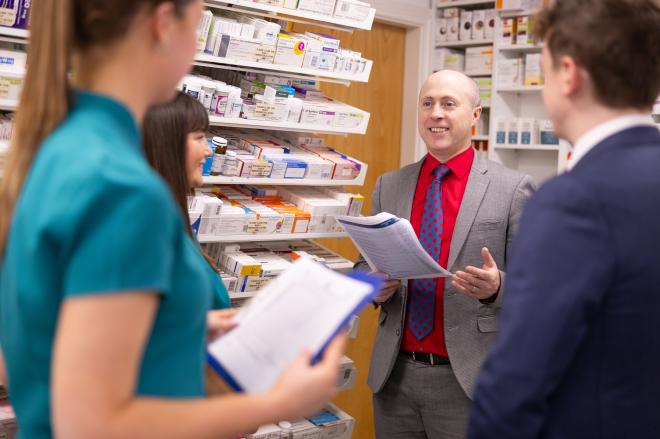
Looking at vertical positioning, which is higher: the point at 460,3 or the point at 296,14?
the point at 460,3

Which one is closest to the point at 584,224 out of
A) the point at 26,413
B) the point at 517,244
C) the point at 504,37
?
the point at 517,244

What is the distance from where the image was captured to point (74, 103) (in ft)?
3.21

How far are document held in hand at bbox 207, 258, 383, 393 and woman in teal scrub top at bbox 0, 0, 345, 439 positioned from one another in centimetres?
5

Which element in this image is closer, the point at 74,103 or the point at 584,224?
the point at 74,103

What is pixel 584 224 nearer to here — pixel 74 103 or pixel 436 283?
pixel 74 103

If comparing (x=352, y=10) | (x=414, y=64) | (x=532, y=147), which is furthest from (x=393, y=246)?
(x=414, y=64)

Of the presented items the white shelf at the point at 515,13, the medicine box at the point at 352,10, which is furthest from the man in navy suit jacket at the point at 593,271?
the white shelf at the point at 515,13

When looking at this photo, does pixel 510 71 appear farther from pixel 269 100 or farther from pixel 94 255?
pixel 94 255

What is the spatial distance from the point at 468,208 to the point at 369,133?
256cm

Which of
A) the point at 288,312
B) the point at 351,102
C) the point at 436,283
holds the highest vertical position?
the point at 351,102

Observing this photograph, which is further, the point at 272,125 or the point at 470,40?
the point at 470,40

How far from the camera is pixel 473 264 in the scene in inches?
101

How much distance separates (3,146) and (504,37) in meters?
3.90

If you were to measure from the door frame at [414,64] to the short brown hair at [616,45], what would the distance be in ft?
12.7
